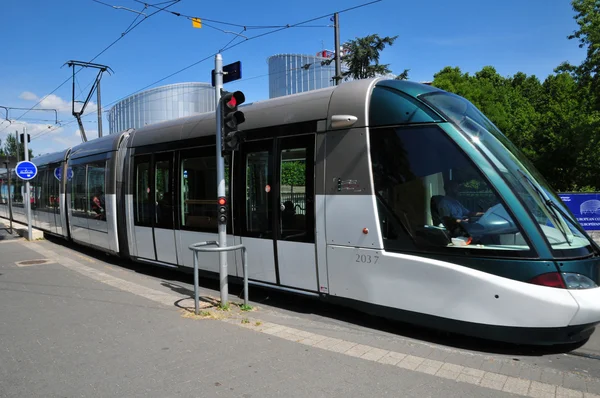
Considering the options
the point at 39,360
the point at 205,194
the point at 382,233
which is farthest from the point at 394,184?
the point at 39,360

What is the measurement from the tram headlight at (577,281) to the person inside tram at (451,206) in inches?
40.2

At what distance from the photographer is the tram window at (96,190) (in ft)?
34.2

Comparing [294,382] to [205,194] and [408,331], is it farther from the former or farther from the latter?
[205,194]

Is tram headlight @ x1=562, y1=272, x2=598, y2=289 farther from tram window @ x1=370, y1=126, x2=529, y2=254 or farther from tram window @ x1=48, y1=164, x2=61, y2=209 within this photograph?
tram window @ x1=48, y1=164, x2=61, y2=209

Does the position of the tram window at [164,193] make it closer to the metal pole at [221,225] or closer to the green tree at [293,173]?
the metal pole at [221,225]

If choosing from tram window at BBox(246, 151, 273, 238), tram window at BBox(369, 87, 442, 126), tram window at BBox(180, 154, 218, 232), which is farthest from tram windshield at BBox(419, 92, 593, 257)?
tram window at BBox(180, 154, 218, 232)

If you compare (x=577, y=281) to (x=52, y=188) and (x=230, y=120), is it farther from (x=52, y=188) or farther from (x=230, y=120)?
(x=52, y=188)

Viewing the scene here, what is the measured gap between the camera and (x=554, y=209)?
4617 millimetres

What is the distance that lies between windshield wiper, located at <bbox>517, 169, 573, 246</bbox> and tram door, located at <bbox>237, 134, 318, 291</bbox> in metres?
2.52

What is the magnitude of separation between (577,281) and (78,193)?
1198cm

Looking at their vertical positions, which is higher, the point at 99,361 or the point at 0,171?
the point at 0,171

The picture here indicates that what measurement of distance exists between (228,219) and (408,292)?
10.3ft

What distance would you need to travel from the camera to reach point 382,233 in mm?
4996

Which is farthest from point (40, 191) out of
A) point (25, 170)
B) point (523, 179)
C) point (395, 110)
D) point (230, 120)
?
point (523, 179)
